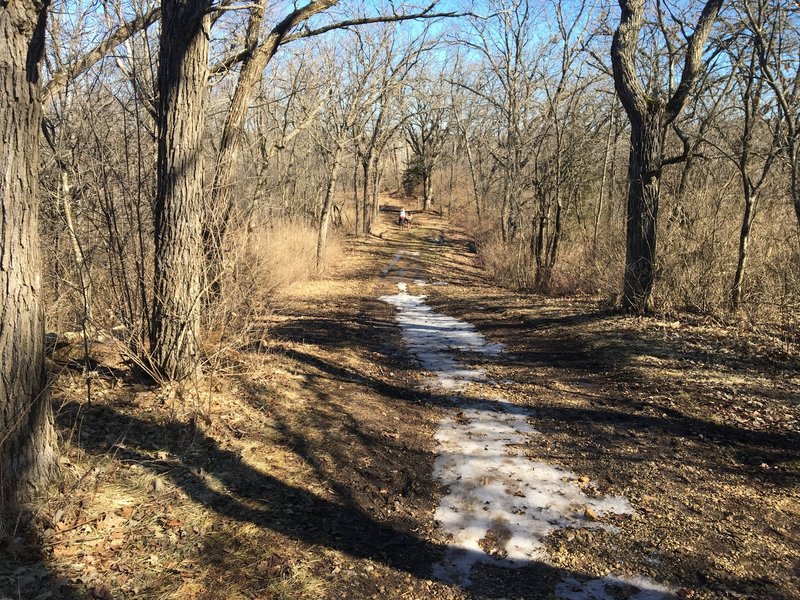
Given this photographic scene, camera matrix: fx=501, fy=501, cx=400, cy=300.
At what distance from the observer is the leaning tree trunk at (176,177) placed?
4.79 meters

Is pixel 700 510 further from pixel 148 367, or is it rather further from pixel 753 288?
pixel 753 288

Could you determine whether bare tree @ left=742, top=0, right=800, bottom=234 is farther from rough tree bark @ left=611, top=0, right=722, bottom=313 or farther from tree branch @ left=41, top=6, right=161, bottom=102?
tree branch @ left=41, top=6, right=161, bottom=102

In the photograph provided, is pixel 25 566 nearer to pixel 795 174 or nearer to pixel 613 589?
pixel 613 589

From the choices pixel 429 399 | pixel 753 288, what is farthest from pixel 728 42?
pixel 429 399

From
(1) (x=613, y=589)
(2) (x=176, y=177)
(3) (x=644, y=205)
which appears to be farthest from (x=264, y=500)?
(3) (x=644, y=205)

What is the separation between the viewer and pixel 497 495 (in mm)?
3906

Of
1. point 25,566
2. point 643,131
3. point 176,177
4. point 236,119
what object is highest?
point 643,131

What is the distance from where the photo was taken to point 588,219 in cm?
2153

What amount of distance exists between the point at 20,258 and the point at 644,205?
8900 mm

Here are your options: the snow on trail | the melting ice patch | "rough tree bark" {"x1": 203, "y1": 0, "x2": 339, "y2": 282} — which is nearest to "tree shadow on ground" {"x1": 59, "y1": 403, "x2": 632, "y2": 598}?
the snow on trail

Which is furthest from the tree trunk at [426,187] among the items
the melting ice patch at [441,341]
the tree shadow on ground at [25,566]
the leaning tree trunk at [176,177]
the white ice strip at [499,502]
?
the tree shadow on ground at [25,566]

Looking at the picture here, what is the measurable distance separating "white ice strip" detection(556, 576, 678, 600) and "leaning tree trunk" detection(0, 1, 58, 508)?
3.28 meters

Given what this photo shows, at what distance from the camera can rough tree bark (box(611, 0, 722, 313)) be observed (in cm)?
861

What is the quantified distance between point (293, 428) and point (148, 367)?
1.57 meters
